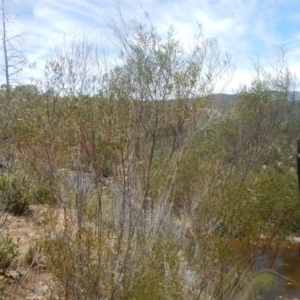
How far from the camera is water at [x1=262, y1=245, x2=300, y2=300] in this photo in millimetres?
12440

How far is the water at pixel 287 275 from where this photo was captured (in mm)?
12440

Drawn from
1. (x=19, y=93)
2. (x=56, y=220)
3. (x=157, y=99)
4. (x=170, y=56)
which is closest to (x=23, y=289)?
(x=56, y=220)

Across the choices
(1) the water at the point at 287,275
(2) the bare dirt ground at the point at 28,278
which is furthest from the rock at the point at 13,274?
(1) the water at the point at 287,275

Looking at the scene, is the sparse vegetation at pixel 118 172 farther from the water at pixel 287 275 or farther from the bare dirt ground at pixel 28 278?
the water at pixel 287 275

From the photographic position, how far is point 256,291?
1041cm

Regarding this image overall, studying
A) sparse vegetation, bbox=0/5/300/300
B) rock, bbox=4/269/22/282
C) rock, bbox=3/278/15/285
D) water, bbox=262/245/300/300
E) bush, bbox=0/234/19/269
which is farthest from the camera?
water, bbox=262/245/300/300

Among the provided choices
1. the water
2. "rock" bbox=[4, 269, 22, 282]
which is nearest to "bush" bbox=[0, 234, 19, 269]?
"rock" bbox=[4, 269, 22, 282]

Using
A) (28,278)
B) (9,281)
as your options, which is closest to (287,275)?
(28,278)

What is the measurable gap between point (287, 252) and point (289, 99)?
17.0ft

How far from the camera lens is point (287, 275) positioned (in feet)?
46.5

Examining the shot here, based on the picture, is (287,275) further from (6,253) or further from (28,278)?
(6,253)

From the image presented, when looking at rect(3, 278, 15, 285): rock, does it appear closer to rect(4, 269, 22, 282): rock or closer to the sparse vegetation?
rect(4, 269, 22, 282): rock

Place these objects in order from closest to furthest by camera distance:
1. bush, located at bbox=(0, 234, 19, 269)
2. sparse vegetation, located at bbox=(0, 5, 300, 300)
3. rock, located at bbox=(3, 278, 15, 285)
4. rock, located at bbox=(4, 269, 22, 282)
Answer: sparse vegetation, located at bbox=(0, 5, 300, 300)
rock, located at bbox=(3, 278, 15, 285)
rock, located at bbox=(4, 269, 22, 282)
bush, located at bbox=(0, 234, 19, 269)

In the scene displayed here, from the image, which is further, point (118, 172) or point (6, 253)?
point (6, 253)
